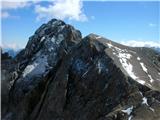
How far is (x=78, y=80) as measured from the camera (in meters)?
81.1

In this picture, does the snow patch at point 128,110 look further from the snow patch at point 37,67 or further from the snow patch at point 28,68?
the snow patch at point 28,68

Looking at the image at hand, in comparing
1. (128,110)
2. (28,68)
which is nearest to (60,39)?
(28,68)

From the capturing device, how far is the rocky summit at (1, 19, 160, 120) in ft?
221

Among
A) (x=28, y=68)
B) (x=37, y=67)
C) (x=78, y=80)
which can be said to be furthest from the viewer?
(x=28, y=68)

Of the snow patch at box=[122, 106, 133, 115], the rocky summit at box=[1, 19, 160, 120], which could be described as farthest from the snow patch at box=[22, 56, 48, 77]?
the snow patch at box=[122, 106, 133, 115]

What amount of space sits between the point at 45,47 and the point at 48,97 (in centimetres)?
2196

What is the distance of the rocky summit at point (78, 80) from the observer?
67.5m

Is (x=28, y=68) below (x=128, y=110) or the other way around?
the other way around

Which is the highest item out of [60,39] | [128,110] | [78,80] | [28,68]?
[60,39]

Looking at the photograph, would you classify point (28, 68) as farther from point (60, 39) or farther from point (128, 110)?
point (128, 110)

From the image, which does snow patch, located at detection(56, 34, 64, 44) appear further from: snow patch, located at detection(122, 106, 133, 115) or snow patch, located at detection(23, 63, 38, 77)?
snow patch, located at detection(122, 106, 133, 115)

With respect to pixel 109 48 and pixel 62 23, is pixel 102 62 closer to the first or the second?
pixel 109 48

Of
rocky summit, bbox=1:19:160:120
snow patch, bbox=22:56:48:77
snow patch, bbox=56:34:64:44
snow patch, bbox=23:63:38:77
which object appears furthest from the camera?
snow patch, bbox=56:34:64:44

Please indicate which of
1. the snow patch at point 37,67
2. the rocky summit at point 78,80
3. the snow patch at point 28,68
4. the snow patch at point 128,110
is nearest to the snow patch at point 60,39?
the rocky summit at point 78,80
